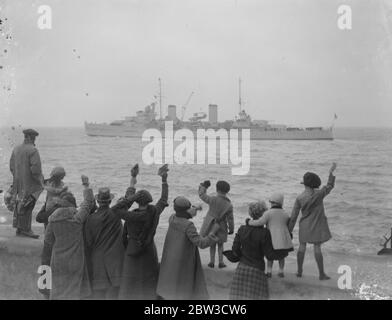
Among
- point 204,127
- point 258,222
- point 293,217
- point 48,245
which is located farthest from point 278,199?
point 204,127

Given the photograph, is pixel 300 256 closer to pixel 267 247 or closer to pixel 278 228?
pixel 278 228

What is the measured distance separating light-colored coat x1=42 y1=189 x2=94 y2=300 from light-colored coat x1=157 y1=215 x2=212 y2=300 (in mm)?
698

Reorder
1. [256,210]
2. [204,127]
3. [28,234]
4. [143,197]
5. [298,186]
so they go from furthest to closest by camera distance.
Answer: [204,127] → [298,186] → [28,234] → [143,197] → [256,210]

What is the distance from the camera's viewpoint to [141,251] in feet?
11.5

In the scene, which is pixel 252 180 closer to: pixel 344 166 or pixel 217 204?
pixel 344 166

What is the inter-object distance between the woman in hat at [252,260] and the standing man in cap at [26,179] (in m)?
2.87

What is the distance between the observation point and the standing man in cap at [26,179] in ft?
16.5

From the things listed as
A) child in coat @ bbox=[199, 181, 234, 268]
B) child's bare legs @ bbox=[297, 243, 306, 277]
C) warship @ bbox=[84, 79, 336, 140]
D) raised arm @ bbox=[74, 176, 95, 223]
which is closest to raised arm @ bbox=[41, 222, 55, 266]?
raised arm @ bbox=[74, 176, 95, 223]

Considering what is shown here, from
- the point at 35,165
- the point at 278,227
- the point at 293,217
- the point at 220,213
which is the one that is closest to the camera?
the point at 278,227

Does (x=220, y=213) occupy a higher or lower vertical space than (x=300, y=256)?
higher

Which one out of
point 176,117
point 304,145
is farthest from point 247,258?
point 176,117

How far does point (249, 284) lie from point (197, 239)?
0.53m

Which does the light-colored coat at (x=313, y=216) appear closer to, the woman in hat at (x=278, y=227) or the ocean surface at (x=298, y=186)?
the woman in hat at (x=278, y=227)
